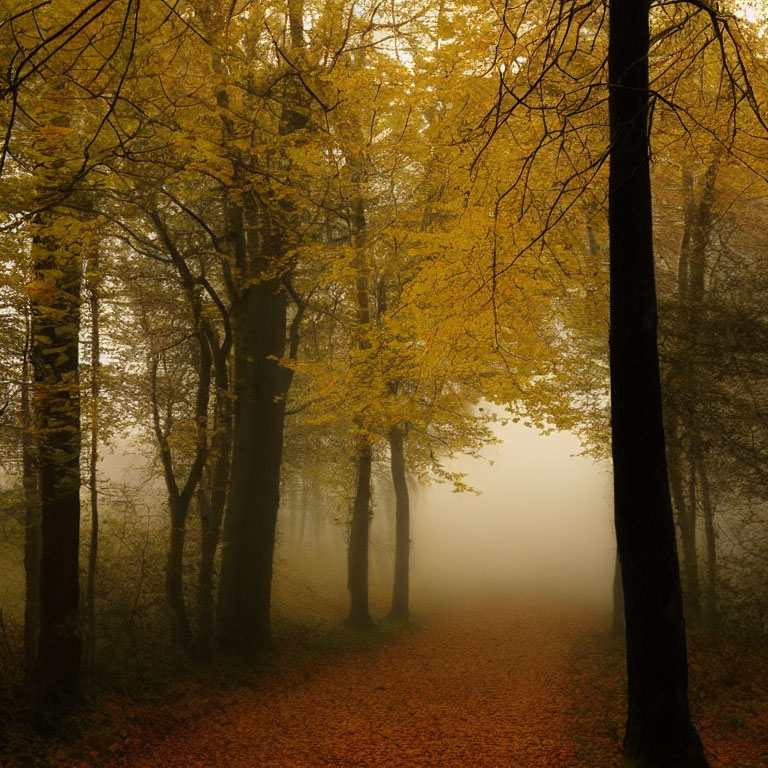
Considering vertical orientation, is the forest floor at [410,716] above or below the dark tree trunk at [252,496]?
below

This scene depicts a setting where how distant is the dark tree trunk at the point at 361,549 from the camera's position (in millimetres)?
14086

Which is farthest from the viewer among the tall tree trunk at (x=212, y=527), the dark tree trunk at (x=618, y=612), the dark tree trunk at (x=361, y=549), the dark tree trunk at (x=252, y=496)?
the dark tree trunk at (x=361, y=549)

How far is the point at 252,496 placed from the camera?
10883 mm

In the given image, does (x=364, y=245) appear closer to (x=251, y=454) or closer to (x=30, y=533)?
(x=251, y=454)

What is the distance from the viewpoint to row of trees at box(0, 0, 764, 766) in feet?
14.7

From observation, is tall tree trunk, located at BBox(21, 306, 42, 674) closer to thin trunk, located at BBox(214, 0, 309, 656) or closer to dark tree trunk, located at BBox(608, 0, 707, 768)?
thin trunk, located at BBox(214, 0, 309, 656)

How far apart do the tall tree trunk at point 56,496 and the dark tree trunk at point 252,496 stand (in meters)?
3.40

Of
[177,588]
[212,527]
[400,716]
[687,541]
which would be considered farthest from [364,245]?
[687,541]

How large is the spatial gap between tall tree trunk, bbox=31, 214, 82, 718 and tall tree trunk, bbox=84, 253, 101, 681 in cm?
52

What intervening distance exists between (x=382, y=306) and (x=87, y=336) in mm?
6252

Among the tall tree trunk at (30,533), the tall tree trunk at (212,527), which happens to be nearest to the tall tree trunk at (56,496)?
the tall tree trunk at (30,533)

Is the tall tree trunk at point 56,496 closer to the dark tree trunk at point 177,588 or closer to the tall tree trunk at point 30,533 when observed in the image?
the tall tree trunk at point 30,533

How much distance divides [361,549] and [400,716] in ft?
21.0

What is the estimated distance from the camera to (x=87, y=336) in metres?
10.5
